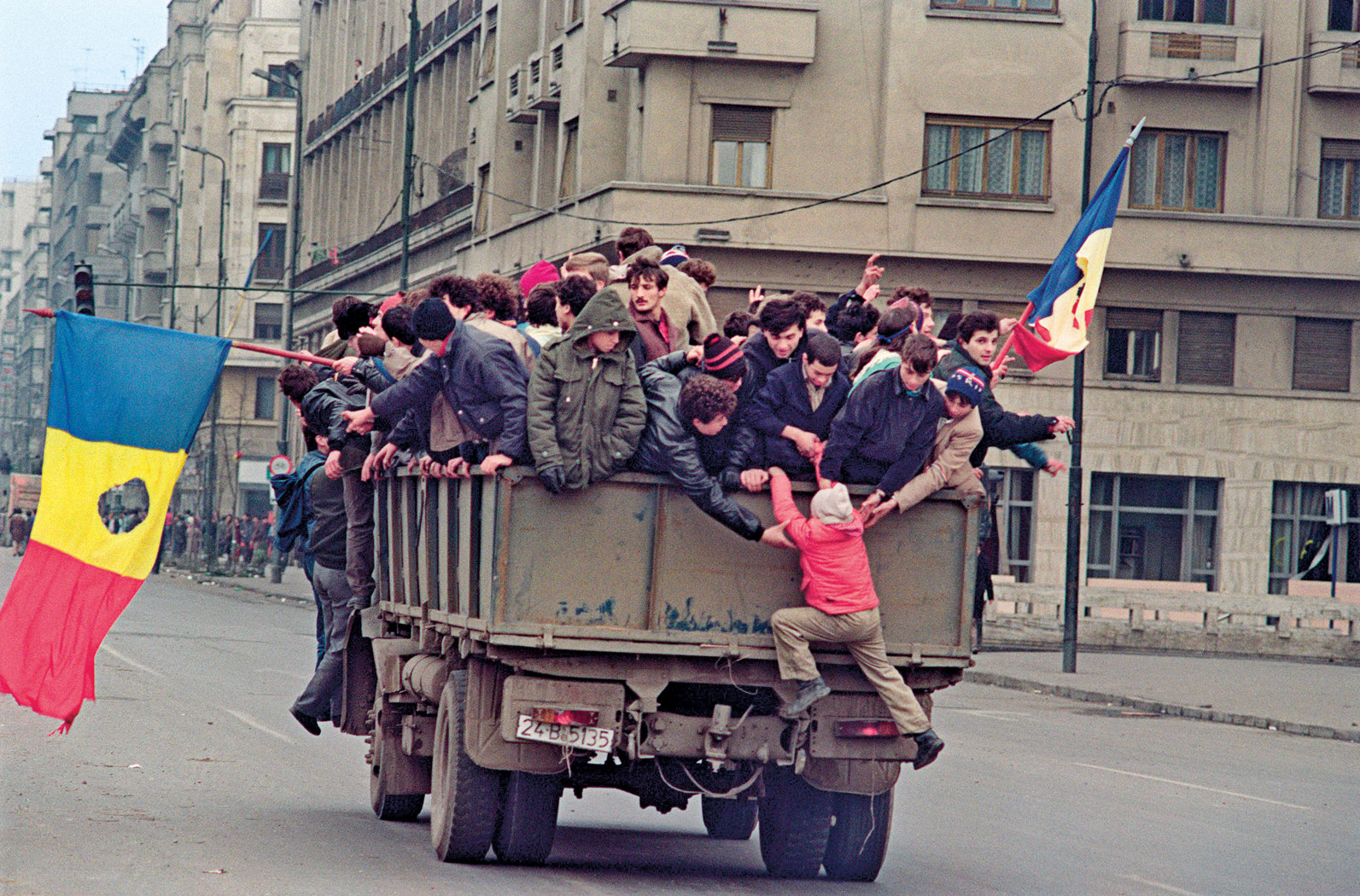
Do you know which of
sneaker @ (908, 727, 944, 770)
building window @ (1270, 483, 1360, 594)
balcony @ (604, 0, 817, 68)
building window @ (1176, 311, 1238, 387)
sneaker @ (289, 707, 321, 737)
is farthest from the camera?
building window @ (1270, 483, 1360, 594)

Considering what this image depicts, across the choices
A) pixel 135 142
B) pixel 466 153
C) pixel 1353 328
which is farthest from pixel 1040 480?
pixel 135 142

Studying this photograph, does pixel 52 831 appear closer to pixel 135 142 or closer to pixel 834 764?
pixel 834 764

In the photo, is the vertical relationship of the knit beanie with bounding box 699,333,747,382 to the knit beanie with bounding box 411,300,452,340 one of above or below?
below

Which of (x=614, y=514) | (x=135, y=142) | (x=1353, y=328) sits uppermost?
(x=135, y=142)

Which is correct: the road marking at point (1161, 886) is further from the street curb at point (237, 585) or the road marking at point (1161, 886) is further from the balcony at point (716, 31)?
the street curb at point (237, 585)

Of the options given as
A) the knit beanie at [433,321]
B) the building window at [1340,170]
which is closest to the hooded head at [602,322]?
the knit beanie at [433,321]

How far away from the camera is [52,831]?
940cm

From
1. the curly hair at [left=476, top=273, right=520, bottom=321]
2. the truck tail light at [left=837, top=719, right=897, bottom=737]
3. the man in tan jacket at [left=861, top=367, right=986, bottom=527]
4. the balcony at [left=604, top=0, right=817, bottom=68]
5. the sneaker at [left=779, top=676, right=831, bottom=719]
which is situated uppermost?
the balcony at [left=604, top=0, right=817, bottom=68]

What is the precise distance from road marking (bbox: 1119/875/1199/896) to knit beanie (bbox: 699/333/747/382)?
323cm

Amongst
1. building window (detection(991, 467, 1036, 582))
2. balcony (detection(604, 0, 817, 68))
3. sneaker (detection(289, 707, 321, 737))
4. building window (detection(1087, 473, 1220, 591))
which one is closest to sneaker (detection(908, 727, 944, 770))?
sneaker (detection(289, 707, 321, 737))

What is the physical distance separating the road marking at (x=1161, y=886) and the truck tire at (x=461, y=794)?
310 centimetres

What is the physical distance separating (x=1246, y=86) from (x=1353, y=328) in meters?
4.92

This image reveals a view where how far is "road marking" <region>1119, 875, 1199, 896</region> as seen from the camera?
9125 millimetres

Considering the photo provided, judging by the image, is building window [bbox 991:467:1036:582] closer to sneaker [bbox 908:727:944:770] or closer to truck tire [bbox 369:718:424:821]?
truck tire [bbox 369:718:424:821]
